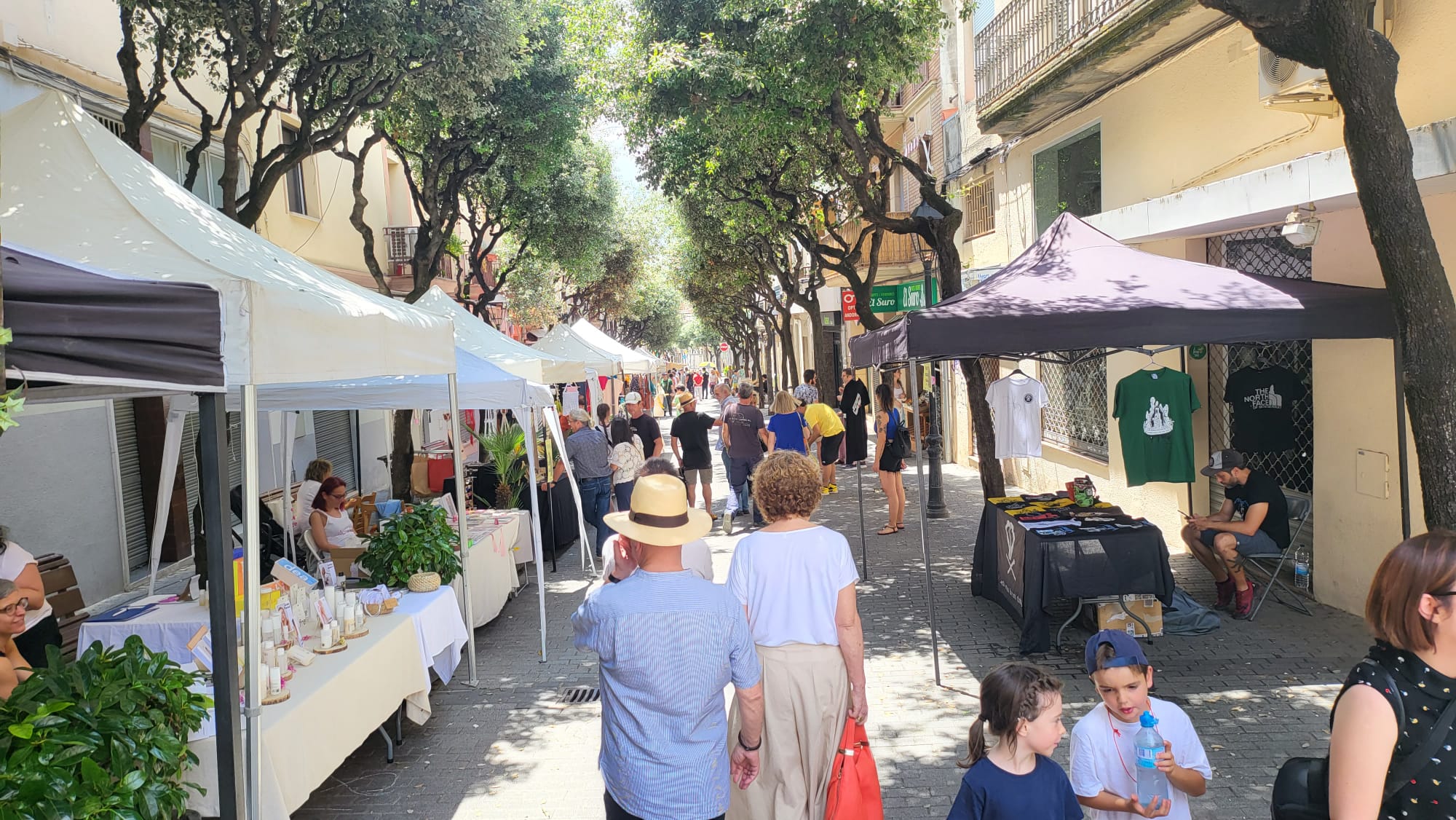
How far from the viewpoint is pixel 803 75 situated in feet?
31.3

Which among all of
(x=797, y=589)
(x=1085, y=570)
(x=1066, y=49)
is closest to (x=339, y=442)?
(x=1066, y=49)

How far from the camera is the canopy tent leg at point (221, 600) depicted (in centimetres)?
353

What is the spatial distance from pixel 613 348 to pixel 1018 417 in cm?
987

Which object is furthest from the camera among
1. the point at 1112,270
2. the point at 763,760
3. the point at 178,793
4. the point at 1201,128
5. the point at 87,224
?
the point at 1201,128

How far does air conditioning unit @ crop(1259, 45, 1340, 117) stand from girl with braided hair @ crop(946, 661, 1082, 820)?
228 inches

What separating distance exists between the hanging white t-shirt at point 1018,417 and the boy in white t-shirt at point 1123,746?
7.31 m

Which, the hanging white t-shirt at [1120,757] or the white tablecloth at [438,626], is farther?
the white tablecloth at [438,626]

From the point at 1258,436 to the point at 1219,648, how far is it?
7.35 ft

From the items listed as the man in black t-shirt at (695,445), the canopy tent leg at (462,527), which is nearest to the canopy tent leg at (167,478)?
the canopy tent leg at (462,527)

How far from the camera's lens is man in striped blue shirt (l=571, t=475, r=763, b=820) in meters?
2.87

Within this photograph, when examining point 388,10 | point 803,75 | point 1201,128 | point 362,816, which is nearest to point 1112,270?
point 1201,128

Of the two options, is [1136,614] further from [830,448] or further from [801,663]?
[830,448]

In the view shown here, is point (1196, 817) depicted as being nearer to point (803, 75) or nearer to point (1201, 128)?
point (1201, 128)

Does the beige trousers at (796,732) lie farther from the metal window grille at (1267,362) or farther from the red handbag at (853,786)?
the metal window grille at (1267,362)
